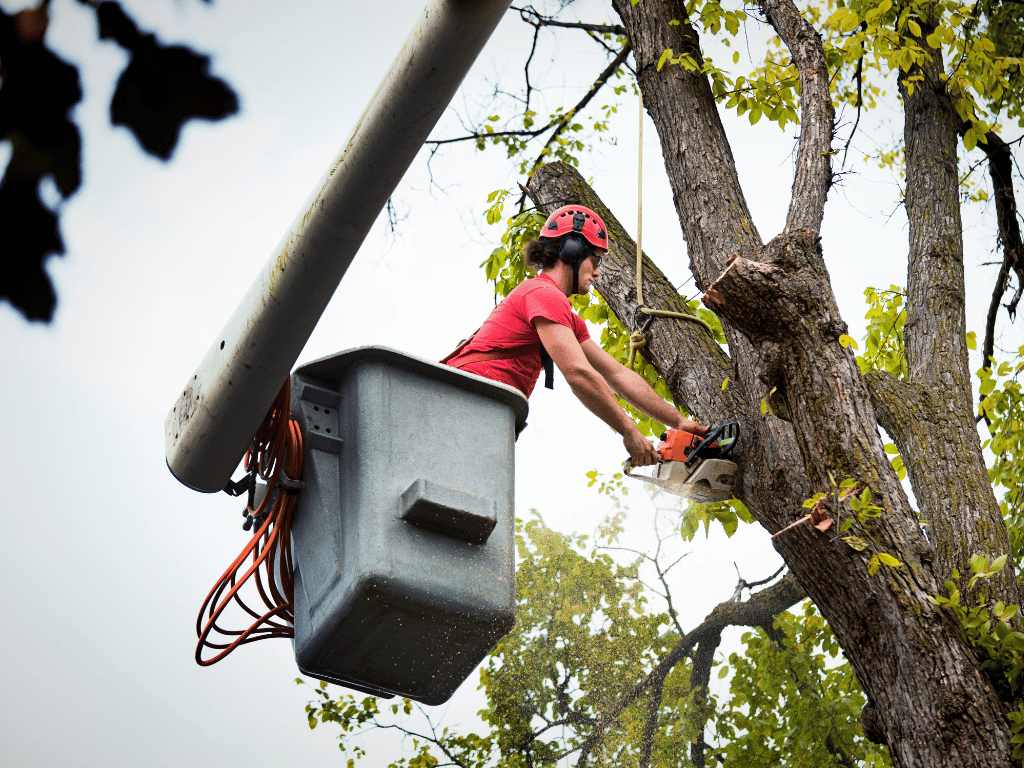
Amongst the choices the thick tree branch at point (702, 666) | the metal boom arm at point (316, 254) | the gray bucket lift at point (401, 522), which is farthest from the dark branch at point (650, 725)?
the metal boom arm at point (316, 254)

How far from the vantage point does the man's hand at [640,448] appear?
4860 millimetres

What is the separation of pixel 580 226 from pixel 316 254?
308 centimetres

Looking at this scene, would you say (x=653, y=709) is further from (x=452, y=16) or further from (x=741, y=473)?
(x=452, y=16)

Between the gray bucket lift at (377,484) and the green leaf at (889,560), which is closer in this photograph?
the gray bucket lift at (377,484)

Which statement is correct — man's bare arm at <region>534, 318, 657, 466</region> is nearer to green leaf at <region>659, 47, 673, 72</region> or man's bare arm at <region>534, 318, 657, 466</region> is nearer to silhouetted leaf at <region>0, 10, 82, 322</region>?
green leaf at <region>659, 47, 673, 72</region>

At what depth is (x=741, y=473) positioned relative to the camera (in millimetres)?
4602

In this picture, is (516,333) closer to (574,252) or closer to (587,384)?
(587,384)

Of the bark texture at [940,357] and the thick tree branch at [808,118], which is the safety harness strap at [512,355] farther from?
the bark texture at [940,357]

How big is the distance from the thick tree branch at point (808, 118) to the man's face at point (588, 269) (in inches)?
31.3

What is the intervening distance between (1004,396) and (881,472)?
3.30 m

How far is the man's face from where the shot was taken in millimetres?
5188

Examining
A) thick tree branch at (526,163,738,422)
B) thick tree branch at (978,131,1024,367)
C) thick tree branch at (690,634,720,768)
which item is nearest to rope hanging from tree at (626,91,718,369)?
thick tree branch at (526,163,738,422)

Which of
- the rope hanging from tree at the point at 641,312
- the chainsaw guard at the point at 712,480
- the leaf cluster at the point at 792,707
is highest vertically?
the leaf cluster at the point at 792,707

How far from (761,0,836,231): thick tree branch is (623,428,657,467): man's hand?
3.01ft
